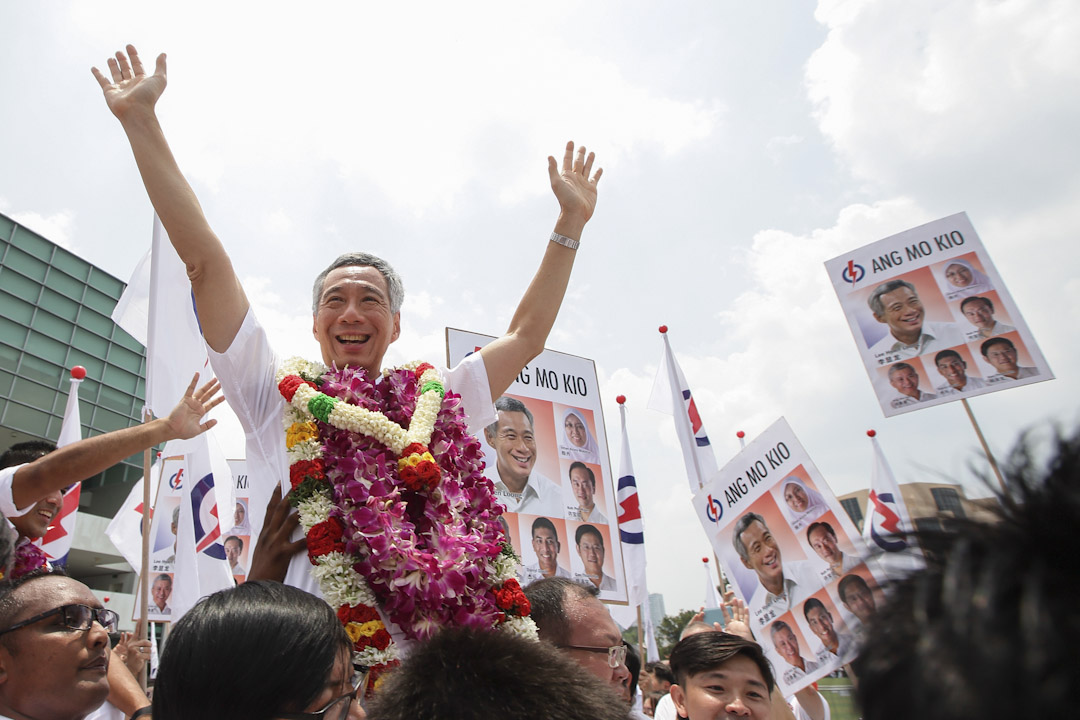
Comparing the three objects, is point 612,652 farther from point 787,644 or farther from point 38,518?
point 787,644

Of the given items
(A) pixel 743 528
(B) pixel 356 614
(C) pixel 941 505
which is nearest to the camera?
(C) pixel 941 505

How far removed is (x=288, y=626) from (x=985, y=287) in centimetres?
828

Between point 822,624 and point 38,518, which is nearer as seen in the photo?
point 38,518

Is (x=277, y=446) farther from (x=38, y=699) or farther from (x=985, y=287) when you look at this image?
(x=985, y=287)

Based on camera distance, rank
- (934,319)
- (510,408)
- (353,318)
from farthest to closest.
→ 1. (934,319)
2. (510,408)
3. (353,318)

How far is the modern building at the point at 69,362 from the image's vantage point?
1158 inches

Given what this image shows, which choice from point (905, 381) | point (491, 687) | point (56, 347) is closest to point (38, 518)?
point (491, 687)

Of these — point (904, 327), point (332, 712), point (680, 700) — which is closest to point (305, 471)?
point (332, 712)

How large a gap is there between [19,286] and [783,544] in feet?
110

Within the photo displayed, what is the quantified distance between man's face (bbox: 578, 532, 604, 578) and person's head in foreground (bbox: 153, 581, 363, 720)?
5.62 m

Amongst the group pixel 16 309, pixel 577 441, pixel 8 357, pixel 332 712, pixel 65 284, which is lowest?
pixel 332 712

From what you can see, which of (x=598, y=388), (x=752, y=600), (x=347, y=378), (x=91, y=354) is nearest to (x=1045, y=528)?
(x=347, y=378)

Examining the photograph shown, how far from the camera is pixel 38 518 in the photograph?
3975 millimetres

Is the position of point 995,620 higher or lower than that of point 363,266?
lower
